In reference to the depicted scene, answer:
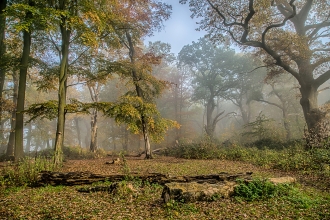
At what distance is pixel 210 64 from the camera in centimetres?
2994

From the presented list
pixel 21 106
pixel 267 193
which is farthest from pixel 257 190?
pixel 21 106

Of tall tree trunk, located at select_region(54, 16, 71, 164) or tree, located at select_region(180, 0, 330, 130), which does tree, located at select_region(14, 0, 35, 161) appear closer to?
tall tree trunk, located at select_region(54, 16, 71, 164)

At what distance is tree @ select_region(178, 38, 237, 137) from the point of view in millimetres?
28812

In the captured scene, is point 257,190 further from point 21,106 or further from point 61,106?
point 21,106

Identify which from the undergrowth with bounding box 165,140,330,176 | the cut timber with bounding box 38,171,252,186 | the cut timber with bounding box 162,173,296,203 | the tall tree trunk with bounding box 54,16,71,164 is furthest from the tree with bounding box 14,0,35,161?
the undergrowth with bounding box 165,140,330,176

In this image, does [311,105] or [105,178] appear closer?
[105,178]

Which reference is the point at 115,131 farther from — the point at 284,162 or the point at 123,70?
the point at 284,162

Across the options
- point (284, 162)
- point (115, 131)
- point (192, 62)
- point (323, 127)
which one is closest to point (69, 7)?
point (284, 162)

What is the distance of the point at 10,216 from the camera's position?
3.69 metres

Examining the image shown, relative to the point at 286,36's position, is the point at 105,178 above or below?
below

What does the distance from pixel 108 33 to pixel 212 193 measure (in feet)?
33.5

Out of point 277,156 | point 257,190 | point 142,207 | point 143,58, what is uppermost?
point 143,58

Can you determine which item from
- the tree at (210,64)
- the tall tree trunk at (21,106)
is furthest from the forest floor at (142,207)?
the tree at (210,64)

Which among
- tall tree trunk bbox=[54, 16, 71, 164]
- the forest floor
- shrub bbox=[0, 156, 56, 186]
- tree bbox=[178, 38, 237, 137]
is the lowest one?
the forest floor
